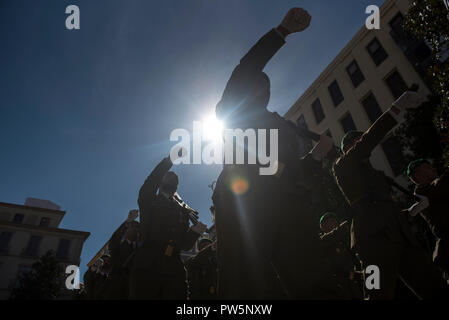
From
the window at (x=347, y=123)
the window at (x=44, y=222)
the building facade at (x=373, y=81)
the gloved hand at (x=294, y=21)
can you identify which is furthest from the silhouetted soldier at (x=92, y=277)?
the window at (x=44, y=222)

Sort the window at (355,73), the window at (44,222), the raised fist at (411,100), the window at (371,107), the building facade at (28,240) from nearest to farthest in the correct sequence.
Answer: the raised fist at (411,100), the window at (371,107), the window at (355,73), the building facade at (28,240), the window at (44,222)

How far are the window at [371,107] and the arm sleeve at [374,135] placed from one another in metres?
18.7

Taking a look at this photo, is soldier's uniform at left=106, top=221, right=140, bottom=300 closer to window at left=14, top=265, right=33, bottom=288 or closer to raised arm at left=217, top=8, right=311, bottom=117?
raised arm at left=217, top=8, right=311, bottom=117

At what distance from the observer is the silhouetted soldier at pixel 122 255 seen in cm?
454

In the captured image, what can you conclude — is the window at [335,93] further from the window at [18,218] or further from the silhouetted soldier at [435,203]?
the window at [18,218]

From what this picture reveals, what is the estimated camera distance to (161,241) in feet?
12.3

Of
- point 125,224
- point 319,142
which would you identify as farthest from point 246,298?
point 125,224

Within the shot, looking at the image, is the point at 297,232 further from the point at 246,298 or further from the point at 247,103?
the point at 247,103

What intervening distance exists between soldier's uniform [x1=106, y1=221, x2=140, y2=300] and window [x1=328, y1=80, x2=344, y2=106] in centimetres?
2124

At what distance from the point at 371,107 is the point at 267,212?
70.3 feet

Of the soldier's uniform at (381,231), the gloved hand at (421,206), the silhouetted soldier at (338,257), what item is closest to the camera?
the soldier's uniform at (381,231)

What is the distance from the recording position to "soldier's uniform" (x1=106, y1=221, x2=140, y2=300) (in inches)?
176

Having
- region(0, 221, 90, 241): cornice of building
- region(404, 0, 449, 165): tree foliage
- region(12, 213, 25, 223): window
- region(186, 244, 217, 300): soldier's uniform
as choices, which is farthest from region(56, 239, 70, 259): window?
region(404, 0, 449, 165): tree foliage
